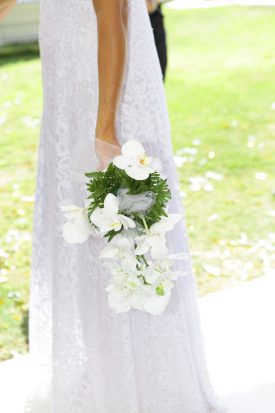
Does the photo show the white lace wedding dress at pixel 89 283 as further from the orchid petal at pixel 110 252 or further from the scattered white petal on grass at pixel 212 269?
the scattered white petal on grass at pixel 212 269

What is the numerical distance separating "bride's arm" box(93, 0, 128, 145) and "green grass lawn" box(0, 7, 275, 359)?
4.64 feet

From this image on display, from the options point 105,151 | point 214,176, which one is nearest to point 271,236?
point 214,176

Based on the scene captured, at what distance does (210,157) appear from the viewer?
531cm

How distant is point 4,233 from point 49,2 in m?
2.27

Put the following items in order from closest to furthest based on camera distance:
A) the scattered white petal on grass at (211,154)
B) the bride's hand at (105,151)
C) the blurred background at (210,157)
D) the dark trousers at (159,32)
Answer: the bride's hand at (105,151)
the blurred background at (210,157)
the dark trousers at (159,32)
the scattered white petal on grass at (211,154)

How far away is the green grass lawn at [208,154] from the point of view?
3.88 metres

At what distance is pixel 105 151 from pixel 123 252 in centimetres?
43

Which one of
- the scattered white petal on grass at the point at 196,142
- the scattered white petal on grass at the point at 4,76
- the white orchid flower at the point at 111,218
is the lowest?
the white orchid flower at the point at 111,218

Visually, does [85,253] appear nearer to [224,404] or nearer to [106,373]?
[106,373]

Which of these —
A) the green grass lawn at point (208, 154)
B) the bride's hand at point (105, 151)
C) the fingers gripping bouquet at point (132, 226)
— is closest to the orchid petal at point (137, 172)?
the fingers gripping bouquet at point (132, 226)

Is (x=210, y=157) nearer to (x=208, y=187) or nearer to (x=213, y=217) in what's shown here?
(x=208, y=187)

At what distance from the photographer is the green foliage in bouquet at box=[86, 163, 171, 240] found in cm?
181

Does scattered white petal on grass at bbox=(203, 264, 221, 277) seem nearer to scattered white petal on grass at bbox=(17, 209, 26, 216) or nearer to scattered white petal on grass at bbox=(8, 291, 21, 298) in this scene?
scattered white petal on grass at bbox=(8, 291, 21, 298)

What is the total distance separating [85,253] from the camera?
246 centimetres
